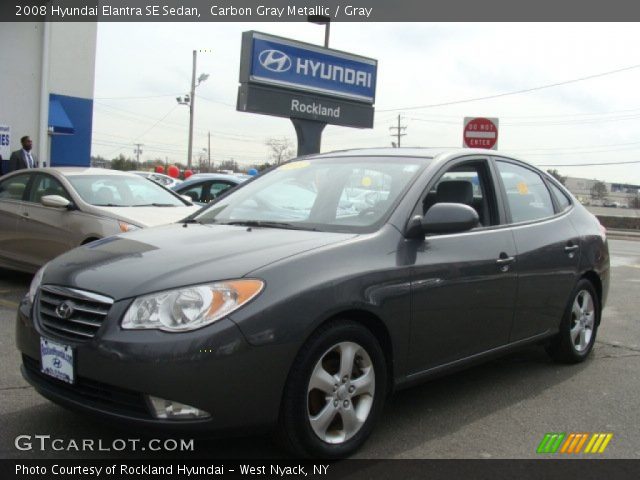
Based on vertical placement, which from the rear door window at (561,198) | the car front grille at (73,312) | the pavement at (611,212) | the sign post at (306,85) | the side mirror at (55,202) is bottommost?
the car front grille at (73,312)

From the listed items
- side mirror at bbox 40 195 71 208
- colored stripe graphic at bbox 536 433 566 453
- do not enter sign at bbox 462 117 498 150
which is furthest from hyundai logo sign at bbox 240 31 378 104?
colored stripe graphic at bbox 536 433 566 453

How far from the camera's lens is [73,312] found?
3000 millimetres

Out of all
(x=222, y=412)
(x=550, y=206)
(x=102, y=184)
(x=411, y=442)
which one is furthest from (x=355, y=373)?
(x=102, y=184)

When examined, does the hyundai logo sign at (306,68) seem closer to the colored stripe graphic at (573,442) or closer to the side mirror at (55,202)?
the side mirror at (55,202)

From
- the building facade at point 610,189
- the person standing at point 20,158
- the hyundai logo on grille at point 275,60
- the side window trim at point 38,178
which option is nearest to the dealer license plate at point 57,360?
the side window trim at point 38,178

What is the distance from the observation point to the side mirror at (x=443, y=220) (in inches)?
139

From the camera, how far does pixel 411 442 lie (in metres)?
3.44

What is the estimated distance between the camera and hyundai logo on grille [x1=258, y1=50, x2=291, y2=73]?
1359 centimetres

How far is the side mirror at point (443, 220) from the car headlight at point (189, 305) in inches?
43.3

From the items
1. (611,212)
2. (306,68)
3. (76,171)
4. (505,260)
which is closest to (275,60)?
(306,68)

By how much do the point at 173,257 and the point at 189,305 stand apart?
427 mm

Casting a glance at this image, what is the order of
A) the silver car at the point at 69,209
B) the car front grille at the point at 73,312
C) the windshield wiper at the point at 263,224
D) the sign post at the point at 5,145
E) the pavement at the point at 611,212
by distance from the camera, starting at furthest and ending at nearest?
1. the pavement at the point at 611,212
2. the sign post at the point at 5,145
3. the silver car at the point at 69,209
4. the windshield wiper at the point at 263,224
5. the car front grille at the point at 73,312

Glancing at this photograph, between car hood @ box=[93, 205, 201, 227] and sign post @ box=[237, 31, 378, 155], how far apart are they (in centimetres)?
675

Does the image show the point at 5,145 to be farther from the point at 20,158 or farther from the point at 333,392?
the point at 333,392
